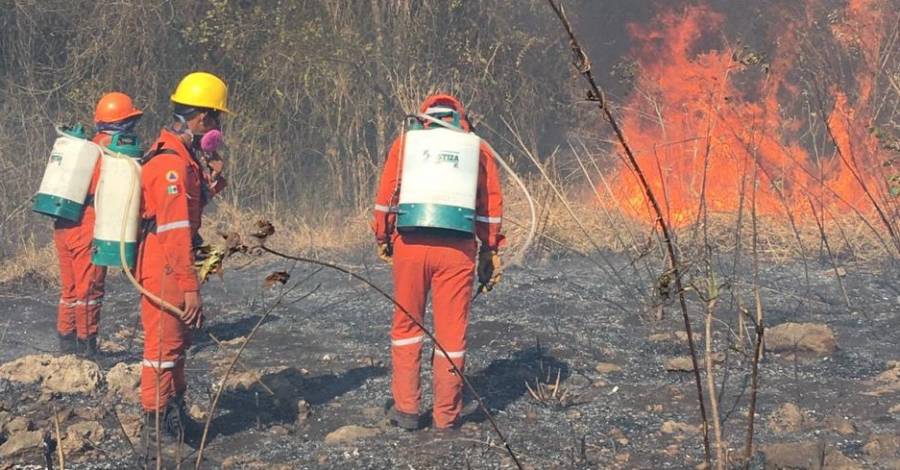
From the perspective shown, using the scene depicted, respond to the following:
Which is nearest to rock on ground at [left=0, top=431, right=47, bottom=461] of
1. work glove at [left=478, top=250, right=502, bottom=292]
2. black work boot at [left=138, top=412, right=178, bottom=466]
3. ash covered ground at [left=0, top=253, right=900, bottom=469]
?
ash covered ground at [left=0, top=253, right=900, bottom=469]

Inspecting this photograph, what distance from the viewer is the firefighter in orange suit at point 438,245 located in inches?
201

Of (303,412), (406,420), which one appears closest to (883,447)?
(406,420)

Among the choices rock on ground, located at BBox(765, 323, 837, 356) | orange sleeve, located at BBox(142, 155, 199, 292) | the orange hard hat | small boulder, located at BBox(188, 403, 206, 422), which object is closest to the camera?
orange sleeve, located at BBox(142, 155, 199, 292)

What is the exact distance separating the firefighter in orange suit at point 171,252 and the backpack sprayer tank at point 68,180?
6.26ft

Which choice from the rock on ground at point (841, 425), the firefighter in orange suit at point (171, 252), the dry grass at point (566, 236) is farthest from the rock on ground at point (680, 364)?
the firefighter in orange suit at point (171, 252)

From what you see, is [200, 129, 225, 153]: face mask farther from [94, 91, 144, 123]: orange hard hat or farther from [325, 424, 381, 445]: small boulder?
[94, 91, 144, 123]: orange hard hat

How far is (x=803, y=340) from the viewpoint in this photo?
22.1 ft

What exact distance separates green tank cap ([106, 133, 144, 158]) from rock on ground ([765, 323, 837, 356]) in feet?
13.7

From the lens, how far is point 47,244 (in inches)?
460

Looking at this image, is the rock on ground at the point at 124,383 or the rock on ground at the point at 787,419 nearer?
the rock on ground at the point at 787,419

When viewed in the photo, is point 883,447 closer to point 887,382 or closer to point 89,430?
point 887,382

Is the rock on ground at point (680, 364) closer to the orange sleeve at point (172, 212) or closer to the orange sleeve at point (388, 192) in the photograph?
the orange sleeve at point (388, 192)

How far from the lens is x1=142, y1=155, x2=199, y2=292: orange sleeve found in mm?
4934

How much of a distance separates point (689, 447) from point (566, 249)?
201 inches
